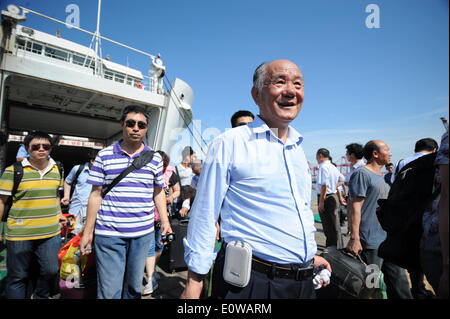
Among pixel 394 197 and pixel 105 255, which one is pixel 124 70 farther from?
pixel 394 197

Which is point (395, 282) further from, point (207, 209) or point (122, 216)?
point (122, 216)

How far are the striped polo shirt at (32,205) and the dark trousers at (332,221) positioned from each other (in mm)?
4191

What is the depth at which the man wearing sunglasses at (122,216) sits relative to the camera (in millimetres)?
1827

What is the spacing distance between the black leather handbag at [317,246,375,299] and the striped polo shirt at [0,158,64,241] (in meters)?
2.84

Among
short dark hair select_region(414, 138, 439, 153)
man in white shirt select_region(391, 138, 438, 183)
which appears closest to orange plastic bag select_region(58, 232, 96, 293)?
man in white shirt select_region(391, 138, 438, 183)

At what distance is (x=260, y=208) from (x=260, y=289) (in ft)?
1.28

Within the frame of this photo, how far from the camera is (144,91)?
27.4ft

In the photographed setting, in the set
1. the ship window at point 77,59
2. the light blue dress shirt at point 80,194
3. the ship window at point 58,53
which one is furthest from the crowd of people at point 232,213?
the ship window at point 77,59

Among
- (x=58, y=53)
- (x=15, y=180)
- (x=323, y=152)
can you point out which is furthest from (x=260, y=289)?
(x=58, y=53)

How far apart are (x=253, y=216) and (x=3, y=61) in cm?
820

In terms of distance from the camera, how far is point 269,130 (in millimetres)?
1232

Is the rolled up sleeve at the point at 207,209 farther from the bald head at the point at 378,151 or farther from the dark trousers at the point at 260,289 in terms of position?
the bald head at the point at 378,151

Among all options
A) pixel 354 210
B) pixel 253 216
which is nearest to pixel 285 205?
pixel 253 216

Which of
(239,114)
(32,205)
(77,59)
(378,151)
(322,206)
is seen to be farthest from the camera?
(77,59)
